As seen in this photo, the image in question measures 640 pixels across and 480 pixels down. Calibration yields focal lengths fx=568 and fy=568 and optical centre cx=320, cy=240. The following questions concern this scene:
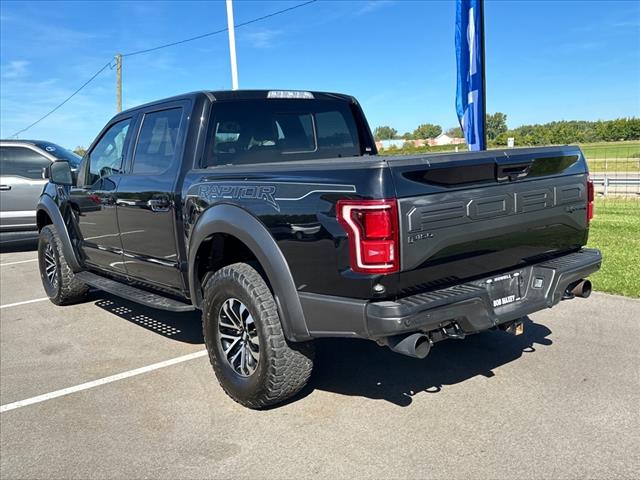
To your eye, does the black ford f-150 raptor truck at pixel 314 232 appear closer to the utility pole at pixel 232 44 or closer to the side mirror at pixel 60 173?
the side mirror at pixel 60 173

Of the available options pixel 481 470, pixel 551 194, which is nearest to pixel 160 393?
pixel 481 470

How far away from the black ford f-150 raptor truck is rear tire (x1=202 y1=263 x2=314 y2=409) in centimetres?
1

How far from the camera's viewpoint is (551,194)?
344 centimetres

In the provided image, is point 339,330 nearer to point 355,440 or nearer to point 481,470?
point 355,440

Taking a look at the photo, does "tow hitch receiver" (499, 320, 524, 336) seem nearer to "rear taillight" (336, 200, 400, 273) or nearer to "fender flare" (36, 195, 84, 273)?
"rear taillight" (336, 200, 400, 273)

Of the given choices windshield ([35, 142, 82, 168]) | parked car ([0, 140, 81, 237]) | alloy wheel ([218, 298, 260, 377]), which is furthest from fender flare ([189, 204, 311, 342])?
windshield ([35, 142, 82, 168])

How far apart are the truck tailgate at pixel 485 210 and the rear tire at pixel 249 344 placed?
2.87ft

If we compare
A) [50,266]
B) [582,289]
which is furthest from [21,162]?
[582,289]

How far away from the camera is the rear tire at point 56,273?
613 centimetres

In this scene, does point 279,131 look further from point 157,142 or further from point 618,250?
point 618,250

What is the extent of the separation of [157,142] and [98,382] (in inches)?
74.3

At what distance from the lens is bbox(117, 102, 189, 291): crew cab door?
4.14 meters

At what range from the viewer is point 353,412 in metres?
3.44

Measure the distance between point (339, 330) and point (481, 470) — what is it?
955 millimetres
